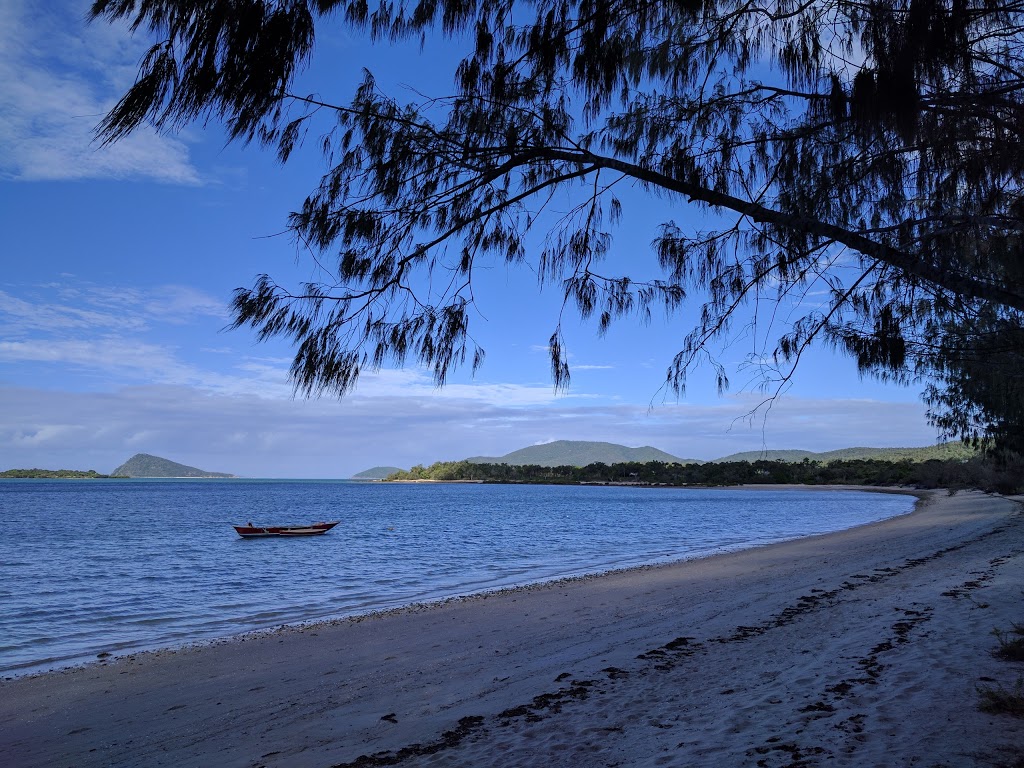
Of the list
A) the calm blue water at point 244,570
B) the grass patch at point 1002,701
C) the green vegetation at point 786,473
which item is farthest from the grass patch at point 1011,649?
the green vegetation at point 786,473

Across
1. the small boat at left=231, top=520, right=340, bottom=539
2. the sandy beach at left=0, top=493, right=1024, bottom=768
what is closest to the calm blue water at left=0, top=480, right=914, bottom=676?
the small boat at left=231, top=520, right=340, bottom=539

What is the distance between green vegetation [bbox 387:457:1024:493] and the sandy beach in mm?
25549

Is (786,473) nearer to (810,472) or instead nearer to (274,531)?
(810,472)

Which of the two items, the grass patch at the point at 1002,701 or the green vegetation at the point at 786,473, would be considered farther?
the green vegetation at the point at 786,473

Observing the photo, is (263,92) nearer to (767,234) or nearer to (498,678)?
(767,234)

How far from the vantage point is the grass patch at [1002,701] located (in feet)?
14.0

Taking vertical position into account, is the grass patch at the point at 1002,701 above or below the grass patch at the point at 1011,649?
above

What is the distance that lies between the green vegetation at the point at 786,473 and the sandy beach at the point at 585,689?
25.5m

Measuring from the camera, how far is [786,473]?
427 ft

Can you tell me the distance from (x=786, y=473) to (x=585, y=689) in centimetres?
13547

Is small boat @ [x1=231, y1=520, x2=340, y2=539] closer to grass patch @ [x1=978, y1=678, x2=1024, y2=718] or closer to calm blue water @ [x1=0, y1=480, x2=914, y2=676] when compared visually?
calm blue water @ [x1=0, y1=480, x2=914, y2=676]

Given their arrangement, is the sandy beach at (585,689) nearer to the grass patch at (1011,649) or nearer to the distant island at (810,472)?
the grass patch at (1011,649)

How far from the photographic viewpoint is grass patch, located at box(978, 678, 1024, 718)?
425 cm

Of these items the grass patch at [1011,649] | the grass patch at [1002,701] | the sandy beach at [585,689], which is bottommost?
the sandy beach at [585,689]
